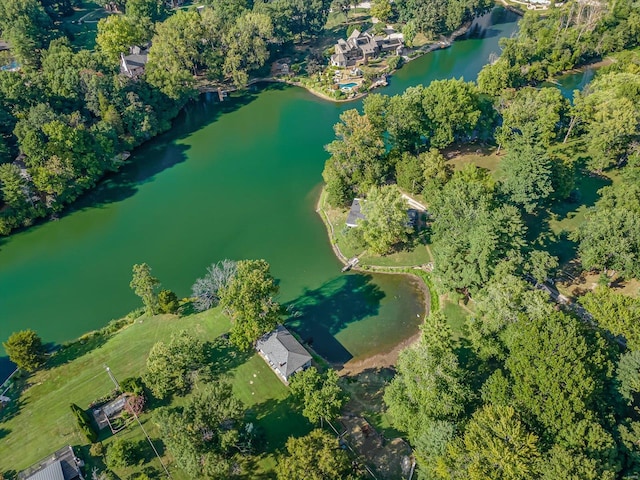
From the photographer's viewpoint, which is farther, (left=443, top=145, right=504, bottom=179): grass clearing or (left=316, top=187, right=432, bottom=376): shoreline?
(left=443, top=145, right=504, bottom=179): grass clearing

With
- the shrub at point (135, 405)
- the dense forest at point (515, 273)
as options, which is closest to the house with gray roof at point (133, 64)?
the dense forest at point (515, 273)

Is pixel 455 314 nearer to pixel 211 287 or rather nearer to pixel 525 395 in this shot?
pixel 525 395

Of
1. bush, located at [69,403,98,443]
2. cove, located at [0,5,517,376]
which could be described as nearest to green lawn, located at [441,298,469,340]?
cove, located at [0,5,517,376]

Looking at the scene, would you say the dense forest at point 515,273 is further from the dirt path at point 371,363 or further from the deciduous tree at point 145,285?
the deciduous tree at point 145,285

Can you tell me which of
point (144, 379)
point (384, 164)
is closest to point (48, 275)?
point (144, 379)

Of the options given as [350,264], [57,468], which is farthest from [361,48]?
[57,468]

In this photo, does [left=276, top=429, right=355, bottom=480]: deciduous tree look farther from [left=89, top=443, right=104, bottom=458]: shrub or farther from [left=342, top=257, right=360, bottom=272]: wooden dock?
[left=342, top=257, right=360, bottom=272]: wooden dock
